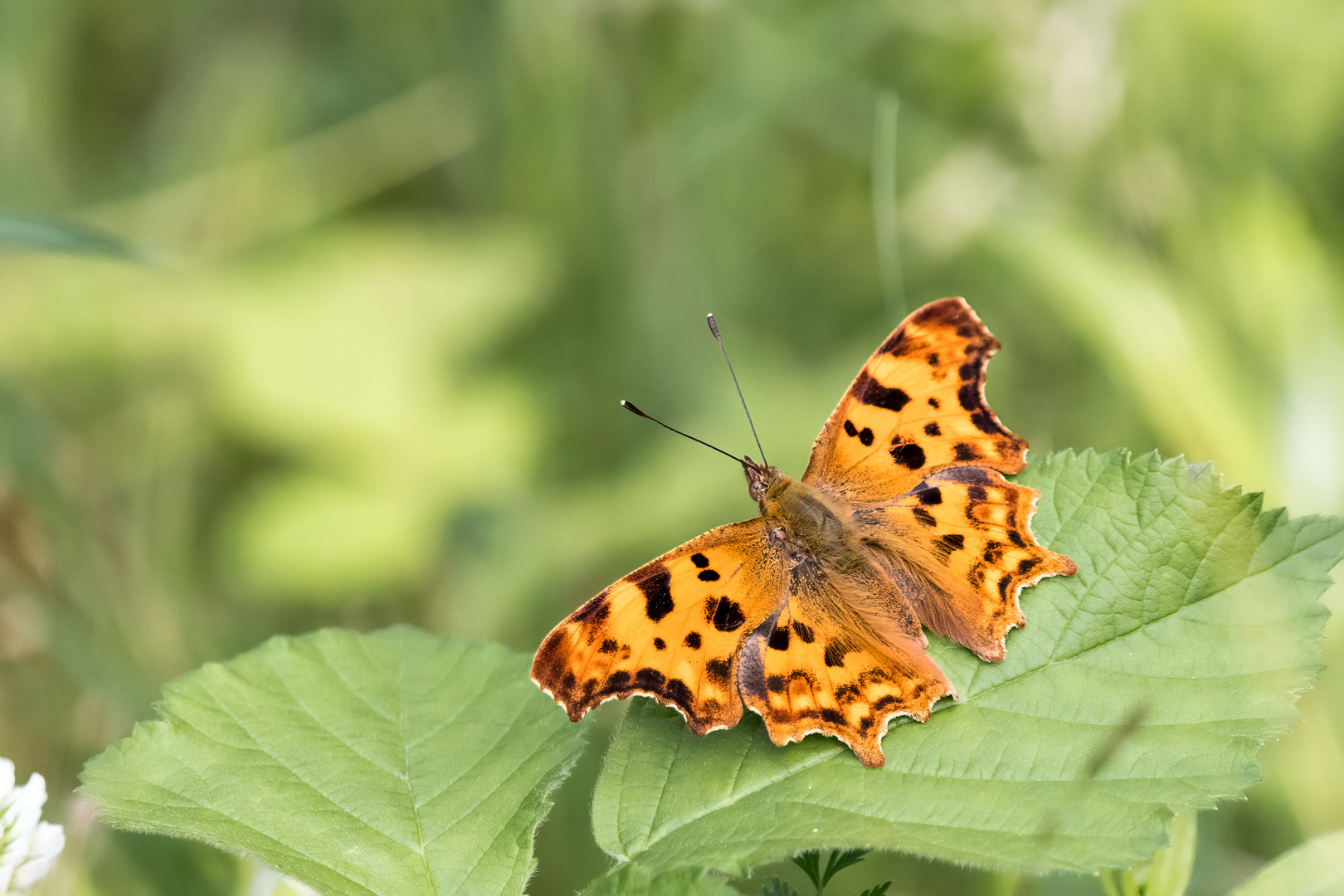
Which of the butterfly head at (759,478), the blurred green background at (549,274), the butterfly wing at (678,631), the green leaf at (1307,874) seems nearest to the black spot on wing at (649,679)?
the butterfly wing at (678,631)

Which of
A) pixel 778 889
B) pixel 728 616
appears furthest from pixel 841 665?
pixel 778 889

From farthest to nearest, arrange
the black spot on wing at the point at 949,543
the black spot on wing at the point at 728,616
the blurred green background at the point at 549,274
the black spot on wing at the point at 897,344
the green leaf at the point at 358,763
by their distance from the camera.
A: the blurred green background at the point at 549,274, the black spot on wing at the point at 897,344, the black spot on wing at the point at 949,543, the black spot on wing at the point at 728,616, the green leaf at the point at 358,763

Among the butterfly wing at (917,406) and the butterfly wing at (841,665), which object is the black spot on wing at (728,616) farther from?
the butterfly wing at (917,406)

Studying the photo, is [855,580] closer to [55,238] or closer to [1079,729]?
[1079,729]

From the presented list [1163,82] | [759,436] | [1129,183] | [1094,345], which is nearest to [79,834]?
[759,436]

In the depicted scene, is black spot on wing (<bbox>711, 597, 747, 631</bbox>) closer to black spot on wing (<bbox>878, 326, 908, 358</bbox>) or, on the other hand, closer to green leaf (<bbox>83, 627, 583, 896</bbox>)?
green leaf (<bbox>83, 627, 583, 896</bbox>)

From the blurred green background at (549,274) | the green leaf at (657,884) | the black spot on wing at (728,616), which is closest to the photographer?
the green leaf at (657,884)
